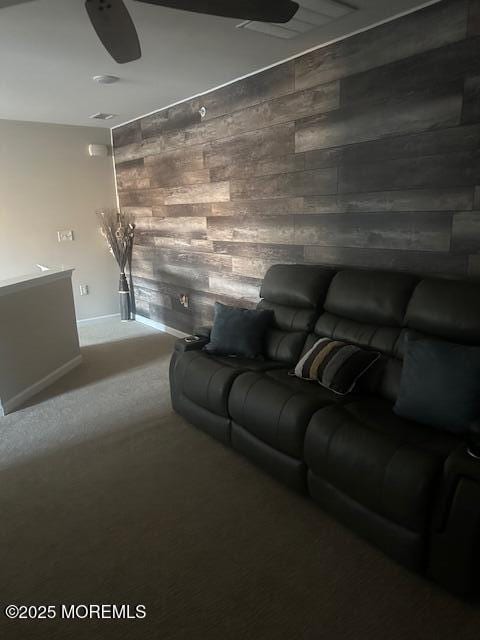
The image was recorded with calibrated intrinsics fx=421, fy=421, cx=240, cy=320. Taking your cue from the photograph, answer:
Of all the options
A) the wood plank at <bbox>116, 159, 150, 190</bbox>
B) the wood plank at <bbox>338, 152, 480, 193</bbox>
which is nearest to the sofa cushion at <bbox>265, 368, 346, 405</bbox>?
the wood plank at <bbox>338, 152, 480, 193</bbox>

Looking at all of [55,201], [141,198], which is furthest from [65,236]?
[141,198]

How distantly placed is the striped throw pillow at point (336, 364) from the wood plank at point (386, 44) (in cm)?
170

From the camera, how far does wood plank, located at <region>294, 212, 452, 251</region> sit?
243cm

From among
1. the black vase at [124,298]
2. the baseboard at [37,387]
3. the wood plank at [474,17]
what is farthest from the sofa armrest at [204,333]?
the black vase at [124,298]

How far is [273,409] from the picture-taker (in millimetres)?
2203

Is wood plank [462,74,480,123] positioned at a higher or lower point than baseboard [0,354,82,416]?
higher

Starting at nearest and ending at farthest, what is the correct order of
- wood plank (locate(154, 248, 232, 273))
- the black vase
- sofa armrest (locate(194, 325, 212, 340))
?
sofa armrest (locate(194, 325, 212, 340))
wood plank (locate(154, 248, 232, 273))
the black vase

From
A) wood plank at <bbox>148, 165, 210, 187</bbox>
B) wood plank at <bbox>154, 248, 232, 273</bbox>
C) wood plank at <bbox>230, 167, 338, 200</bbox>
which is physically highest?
wood plank at <bbox>148, 165, 210, 187</bbox>

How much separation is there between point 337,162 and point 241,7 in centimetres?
141

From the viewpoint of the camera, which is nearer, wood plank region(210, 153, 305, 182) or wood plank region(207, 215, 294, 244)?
wood plank region(210, 153, 305, 182)

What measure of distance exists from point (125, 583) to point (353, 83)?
3003 mm

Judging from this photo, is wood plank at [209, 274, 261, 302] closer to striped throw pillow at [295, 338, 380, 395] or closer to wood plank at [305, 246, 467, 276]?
wood plank at [305, 246, 467, 276]

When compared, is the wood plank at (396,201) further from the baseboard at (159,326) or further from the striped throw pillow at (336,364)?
the baseboard at (159,326)

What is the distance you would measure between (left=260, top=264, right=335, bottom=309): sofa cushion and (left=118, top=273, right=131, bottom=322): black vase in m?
2.96
